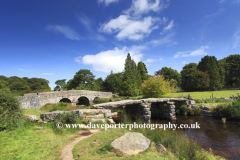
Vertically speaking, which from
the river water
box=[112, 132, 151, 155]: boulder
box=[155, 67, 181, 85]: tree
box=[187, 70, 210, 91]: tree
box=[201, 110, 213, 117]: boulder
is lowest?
the river water

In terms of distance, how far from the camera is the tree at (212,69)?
4053 centimetres

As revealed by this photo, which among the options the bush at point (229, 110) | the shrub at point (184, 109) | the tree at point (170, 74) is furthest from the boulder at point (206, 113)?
the tree at point (170, 74)

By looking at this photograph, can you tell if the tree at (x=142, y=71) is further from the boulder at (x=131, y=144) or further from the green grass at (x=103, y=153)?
the green grass at (x=103, y=153)

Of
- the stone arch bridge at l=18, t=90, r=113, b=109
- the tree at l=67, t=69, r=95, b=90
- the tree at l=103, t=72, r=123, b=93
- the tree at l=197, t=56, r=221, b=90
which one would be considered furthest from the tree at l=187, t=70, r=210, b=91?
the tree at l=67, t=69, r=95, b=90

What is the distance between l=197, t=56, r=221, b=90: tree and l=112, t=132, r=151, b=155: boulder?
45028 mm

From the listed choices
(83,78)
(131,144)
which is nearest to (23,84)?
(83,78)

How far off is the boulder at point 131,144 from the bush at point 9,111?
5.02 metres

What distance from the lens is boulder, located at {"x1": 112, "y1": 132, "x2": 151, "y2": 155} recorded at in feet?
15.4

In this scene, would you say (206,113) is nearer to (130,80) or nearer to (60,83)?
(130,80)

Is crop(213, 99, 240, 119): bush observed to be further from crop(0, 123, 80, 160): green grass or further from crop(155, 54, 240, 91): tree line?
crop(155, 54, 240, 91): tree line

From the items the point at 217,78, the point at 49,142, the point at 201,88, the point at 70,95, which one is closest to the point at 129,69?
the point at 70,95

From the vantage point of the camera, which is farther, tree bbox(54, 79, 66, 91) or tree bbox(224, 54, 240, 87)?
tree bbox(54, 79, 66, 91)

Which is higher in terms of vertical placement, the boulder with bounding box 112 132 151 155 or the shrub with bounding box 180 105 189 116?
the boulder with bounding box 112 132 151 155

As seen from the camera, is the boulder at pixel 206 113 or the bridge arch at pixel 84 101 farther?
the bridge arch at pixel 84 101
